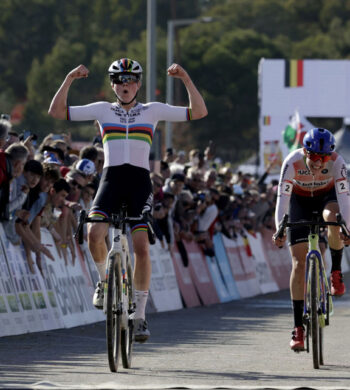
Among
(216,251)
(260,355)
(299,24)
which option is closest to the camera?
(260,355)

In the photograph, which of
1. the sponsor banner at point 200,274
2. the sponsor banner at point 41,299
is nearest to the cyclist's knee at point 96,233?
the sponsor banner at point 41,299

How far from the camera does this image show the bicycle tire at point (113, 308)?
10.9 metres

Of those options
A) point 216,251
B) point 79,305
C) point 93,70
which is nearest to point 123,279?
point 79,305

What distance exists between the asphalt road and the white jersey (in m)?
1.77

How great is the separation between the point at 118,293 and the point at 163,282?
924cm

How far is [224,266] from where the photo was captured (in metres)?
24.1

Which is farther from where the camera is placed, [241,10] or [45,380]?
[241,10]

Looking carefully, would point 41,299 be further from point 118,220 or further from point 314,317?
point 314,317

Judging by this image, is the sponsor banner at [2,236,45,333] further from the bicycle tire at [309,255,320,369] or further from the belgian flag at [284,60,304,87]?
the belgian flag at [284,60,304,87]

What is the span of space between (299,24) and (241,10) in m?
5.31

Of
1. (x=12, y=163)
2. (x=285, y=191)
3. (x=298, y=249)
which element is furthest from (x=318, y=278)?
(x=12, y=163)

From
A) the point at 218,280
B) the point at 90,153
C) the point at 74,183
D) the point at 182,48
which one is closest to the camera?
the point at 74,183

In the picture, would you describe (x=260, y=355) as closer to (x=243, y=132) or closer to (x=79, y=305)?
(x=79, y=305)

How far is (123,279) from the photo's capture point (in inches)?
452
